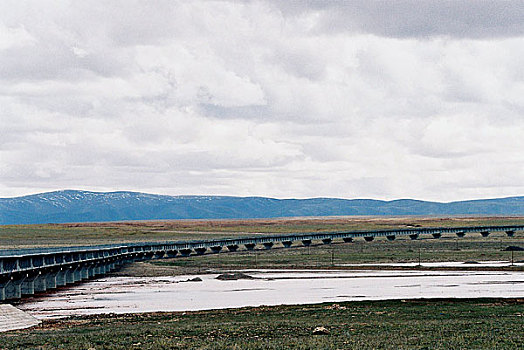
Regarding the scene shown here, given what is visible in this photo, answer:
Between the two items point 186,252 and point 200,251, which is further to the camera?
point 200,251

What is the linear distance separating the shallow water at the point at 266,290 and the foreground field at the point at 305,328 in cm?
678

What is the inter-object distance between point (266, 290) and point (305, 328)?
99.3 ft

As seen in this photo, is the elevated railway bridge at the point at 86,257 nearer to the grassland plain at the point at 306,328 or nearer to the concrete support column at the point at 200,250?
the concrete support column at the point at 200,250

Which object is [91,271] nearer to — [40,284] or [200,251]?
[40,284]

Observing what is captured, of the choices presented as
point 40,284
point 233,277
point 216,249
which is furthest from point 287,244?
point 40,284

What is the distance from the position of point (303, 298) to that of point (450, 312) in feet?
50.9

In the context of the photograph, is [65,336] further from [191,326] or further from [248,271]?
[248,271]

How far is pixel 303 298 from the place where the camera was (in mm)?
59312

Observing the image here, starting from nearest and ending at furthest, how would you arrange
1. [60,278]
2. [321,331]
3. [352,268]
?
[321,331] → [60,278] → [352,268]

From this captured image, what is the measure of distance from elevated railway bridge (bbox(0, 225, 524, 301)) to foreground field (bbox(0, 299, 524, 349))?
16.5m

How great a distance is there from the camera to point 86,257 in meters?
85.9

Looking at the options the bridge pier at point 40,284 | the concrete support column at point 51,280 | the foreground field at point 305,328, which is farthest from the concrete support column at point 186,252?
the foreground field at point 305,328

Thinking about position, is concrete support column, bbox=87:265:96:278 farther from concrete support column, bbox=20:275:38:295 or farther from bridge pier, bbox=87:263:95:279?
concrete support column, bbox=20:275:38:295

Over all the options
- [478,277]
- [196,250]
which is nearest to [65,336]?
[478,277]
